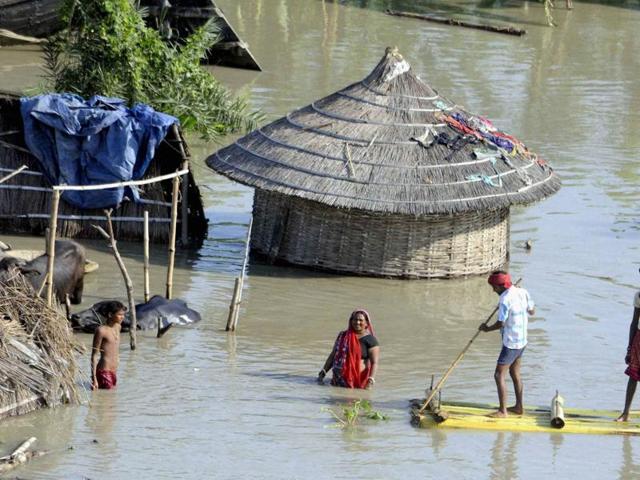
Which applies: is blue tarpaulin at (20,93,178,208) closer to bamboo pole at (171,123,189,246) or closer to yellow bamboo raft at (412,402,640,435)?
bamboo pole at (171,123,189,246)

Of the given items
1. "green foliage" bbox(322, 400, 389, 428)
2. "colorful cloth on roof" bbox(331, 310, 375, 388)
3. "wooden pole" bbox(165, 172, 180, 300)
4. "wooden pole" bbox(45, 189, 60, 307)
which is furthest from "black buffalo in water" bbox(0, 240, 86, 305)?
"green foliage" bbox(322, 400, 389, 428)

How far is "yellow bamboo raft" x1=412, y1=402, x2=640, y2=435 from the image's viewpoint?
8789 millimetres

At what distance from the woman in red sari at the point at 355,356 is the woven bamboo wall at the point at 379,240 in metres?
2.45

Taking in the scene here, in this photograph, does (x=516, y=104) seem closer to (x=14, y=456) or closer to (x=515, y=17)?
(x=515, y=17)

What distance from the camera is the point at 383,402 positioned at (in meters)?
9.34

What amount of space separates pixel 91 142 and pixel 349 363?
414cm

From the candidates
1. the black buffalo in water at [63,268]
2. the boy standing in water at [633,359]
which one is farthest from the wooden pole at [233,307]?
the boy standing in water at [633,359]

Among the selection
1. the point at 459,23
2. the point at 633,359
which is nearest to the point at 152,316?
the point at 633,359

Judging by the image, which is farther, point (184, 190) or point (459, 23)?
point (459, 23)

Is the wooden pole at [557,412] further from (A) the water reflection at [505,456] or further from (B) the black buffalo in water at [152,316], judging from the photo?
(B) the black buffalo in water at [152,316]

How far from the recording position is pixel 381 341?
35.3ft

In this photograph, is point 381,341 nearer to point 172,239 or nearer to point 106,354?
point 172,239

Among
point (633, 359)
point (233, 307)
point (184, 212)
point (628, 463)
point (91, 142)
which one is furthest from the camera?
point (184, 212)

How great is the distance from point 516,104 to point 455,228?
25.0ft
